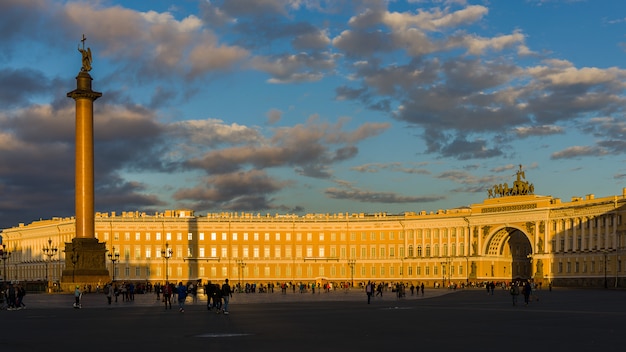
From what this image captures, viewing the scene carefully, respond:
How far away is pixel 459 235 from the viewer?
162 metres

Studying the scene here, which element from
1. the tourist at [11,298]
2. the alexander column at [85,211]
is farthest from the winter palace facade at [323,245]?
the tourist at [11,298]

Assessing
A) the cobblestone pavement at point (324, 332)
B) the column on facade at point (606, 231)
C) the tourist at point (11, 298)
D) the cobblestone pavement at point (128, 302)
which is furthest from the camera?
the column on facade at point (606, 231)

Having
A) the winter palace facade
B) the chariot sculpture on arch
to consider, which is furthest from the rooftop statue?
the chariot sculpture on arch

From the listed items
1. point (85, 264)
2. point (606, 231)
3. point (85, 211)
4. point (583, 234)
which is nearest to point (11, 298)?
point (85, 264)

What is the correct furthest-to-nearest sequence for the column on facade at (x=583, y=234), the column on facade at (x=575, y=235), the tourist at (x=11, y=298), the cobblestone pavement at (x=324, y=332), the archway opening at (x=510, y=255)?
1. the archway opening at (x=510, y=255)
2. the column on facade at (x=575, y=235)
3. the column on facade at (x=583, y=234)
4. the tourist at (x=11, y=298)
5. the cobblestone pavement at (x=324, y=332)

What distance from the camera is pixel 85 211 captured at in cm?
7594

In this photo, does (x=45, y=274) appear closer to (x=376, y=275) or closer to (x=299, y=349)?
(x=376, y=275)

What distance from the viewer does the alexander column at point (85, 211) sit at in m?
74.8

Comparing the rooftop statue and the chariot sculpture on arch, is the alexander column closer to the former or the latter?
the chariot sculpture on arch

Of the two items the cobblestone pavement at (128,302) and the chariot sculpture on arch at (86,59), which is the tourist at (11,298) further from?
the chariot sculpture on arch at (86,59)

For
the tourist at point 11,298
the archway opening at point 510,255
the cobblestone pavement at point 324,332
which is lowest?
the archway opening at point 510,255

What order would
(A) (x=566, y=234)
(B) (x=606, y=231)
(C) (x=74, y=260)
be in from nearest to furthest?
(C) (x=74, y=260) < (B) (x=606, y=231) < (A) (x=566, y=234)

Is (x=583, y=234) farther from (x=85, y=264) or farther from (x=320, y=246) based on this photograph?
(x=85, y=264)

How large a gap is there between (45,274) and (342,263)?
201 feet
